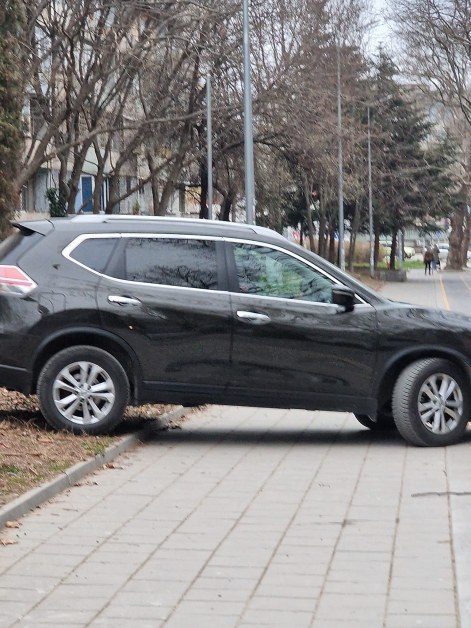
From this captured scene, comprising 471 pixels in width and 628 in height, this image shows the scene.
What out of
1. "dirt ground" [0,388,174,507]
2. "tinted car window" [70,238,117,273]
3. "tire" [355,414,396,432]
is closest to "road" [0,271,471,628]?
"dirt ground" [0,388,174,507]

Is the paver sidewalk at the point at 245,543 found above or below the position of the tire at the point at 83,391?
below

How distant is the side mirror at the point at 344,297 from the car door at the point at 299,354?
65 millimetres

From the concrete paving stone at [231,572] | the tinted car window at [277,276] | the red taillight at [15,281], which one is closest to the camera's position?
the concrete paving stone at [231,572]

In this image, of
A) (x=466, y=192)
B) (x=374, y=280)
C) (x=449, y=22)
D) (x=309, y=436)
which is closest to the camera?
(x=309, y=436)

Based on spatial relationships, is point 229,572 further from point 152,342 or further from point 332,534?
point 152,342

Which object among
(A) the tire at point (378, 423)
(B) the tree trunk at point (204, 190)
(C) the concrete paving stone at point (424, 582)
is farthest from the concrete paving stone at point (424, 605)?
(B) the tree trunk at point (204, 190)

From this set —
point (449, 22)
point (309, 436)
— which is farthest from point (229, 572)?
point (449, 22)

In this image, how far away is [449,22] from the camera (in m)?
48.9

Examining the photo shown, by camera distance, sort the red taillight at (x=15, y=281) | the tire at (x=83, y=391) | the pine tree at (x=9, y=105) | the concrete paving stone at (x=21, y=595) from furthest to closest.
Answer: the pine tree at (x=9, y=105) < the red taillight at (x=15, y=281) < the tire at (x=83, y=391) < the concrete paving stone at (x=21, y=595)

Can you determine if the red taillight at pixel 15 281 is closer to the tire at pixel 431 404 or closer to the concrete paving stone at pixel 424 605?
the tire at pixel 431 404

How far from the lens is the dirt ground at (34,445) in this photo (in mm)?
9094

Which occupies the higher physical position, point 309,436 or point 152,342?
point 152,342

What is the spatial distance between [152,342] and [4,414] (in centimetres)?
185

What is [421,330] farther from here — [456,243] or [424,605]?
[456,243]
